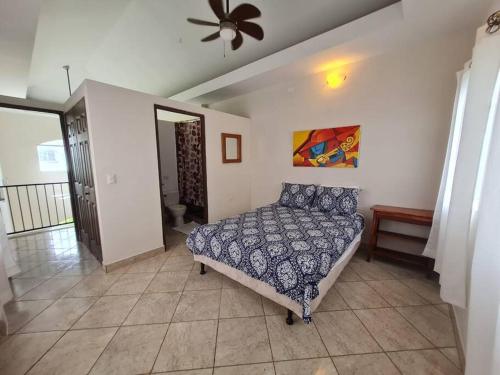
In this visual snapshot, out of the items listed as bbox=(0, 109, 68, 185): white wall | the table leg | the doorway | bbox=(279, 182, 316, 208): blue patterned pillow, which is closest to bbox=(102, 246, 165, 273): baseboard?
bbox=(279, 182, 316, 208): blue patterned pillow

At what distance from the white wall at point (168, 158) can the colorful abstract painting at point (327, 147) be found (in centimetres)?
285

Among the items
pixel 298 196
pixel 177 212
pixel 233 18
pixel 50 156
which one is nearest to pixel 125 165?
pixel 177 212

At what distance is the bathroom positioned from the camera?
4.25 meters

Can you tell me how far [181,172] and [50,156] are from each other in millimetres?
4998

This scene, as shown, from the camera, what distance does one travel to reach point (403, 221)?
2416mm

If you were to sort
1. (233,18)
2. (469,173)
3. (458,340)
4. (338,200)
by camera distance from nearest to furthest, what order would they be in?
(469,173) → (458,340) → (233,18) → (338,200)

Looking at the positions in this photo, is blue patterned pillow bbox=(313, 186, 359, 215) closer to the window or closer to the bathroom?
the bathroom

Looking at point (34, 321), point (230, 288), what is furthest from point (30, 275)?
point (230, 288)

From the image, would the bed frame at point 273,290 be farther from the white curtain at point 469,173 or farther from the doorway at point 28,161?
the doorway at point 28,161

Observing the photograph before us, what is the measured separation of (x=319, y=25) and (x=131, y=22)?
2441mm

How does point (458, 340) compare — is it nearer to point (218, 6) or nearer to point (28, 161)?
point (218, 6)

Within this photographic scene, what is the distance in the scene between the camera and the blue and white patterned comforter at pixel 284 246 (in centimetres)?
157

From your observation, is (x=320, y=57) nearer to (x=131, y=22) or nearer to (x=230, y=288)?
(x=131, y=22)

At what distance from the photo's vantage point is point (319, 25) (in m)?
2.43
